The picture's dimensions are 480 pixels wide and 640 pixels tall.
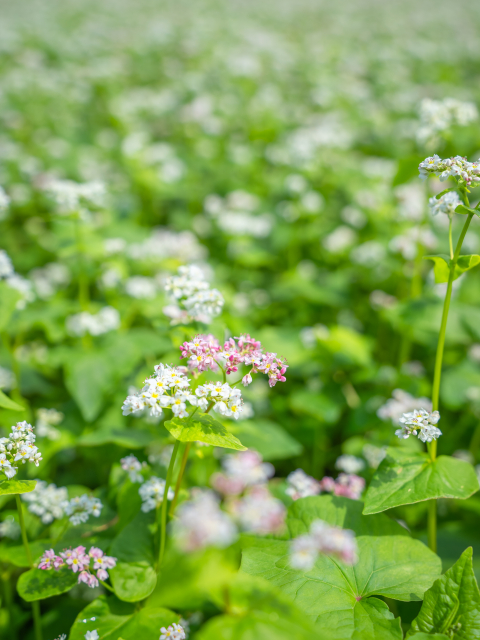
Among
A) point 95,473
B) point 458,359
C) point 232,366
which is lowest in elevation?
point 95,473

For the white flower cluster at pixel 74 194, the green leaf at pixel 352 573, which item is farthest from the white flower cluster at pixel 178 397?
the white flower cluster at pixel 74 194

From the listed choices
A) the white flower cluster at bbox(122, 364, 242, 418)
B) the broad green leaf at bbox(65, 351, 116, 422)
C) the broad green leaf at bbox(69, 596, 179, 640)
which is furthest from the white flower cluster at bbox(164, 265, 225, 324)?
the broad green leaf at bbox(69, 596, 179, 640)

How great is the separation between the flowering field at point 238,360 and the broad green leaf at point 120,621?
0.5 inches

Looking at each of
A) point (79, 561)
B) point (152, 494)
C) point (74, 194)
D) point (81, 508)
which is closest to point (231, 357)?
point (152, 494)

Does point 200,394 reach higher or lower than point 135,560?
higher

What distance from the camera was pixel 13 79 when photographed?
35.0 feet

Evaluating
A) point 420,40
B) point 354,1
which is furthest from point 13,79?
point 354,1

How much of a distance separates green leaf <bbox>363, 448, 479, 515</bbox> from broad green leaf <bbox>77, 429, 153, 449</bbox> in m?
1.52

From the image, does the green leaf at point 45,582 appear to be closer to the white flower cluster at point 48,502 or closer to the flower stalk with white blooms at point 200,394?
the white flower cluster at point 48,502

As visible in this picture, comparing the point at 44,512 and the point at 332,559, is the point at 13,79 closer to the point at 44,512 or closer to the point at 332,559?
the point at 44,512

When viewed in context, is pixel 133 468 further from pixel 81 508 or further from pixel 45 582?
pixel 45 582

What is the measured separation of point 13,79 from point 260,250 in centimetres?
811

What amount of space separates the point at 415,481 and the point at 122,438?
6.10ft

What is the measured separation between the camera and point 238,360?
2.27 m
